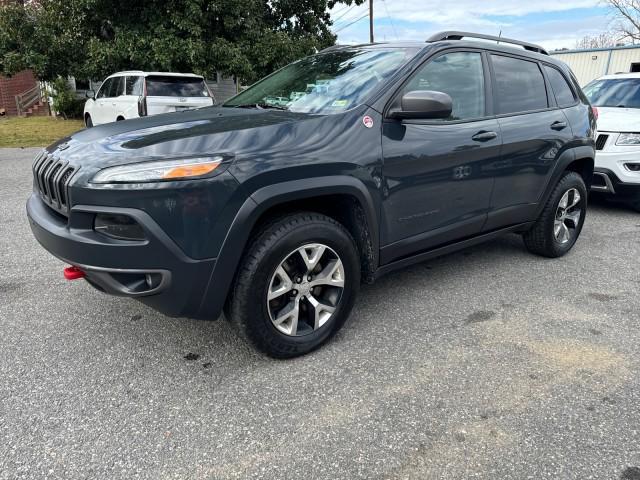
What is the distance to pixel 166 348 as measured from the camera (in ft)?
9.59

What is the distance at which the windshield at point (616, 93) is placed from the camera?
702cm

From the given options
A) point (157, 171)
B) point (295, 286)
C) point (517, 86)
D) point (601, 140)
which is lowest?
point (601, 140)

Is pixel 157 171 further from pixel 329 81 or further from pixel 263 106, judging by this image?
pixel 329 81

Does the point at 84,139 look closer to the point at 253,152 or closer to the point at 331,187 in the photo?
the point at 253,152

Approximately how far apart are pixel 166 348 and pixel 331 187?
1.35 meters

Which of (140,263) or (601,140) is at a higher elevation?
(140,263)

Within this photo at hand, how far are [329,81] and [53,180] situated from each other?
5.75ft

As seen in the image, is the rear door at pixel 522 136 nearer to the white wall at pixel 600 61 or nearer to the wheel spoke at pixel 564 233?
the wheel spoke at pixel 564 233

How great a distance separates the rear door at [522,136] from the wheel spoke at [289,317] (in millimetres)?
1789

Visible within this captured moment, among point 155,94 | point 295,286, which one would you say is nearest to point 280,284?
point 295,286

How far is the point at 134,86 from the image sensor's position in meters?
11.3

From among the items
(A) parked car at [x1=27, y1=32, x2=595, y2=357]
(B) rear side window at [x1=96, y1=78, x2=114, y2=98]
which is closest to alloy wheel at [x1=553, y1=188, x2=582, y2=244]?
(A) parked car at [x1=27, y1=32, x2=595, y2=357]

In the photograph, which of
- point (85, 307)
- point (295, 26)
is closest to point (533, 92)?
point (85, 307)

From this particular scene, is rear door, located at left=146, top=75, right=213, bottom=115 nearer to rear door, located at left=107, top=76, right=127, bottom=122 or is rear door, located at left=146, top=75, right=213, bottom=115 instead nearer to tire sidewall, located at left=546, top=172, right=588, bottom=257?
rear door, located at left=107, top=76, right=127, bottom=122
